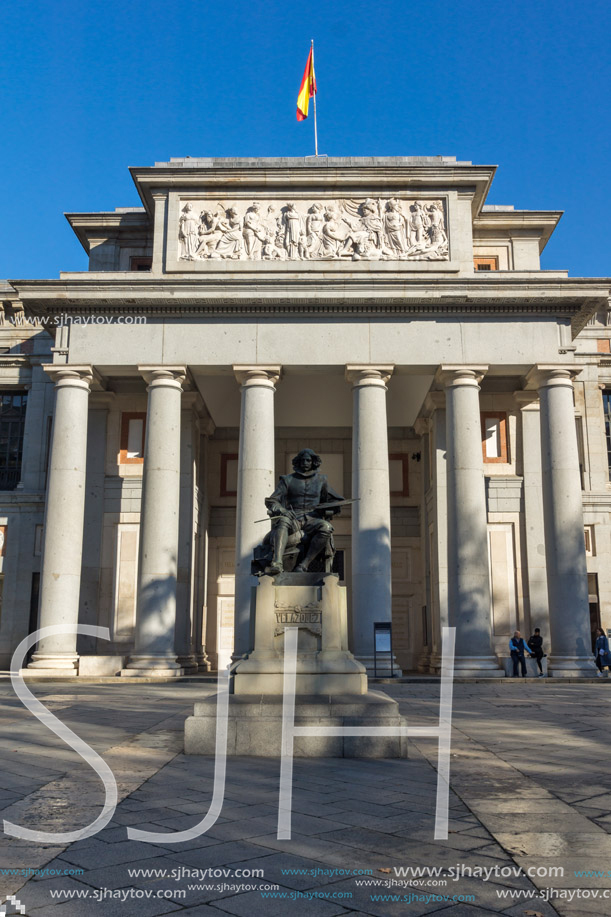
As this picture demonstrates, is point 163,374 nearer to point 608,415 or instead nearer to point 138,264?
point 138,264

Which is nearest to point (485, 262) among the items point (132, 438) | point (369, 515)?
point (369, 515)

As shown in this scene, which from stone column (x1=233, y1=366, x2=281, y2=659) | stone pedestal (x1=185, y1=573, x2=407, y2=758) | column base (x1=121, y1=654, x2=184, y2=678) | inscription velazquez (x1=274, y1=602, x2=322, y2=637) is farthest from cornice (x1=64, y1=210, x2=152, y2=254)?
inscription velazquez (x1=274, y1=602, x2=322, y2=637)

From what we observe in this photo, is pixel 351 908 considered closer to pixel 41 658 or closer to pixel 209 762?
pixel 209 762

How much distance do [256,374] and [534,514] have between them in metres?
12.5

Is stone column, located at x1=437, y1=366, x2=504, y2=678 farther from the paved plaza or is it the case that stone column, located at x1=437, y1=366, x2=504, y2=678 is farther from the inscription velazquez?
the inscription velazquez

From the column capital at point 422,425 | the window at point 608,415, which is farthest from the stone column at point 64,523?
the window at point 608,415

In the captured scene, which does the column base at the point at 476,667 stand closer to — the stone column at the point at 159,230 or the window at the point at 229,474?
the window at the point at 229,474

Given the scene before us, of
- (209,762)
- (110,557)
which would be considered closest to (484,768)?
(209,762)

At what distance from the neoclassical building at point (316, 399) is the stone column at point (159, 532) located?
0.08 meters

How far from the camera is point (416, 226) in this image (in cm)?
3084

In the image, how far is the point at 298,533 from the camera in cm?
1302

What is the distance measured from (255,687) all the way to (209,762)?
1.98 meters

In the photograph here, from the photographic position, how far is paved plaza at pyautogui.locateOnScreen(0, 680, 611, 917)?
16.6ft

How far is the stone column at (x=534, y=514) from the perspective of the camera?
104 feet
